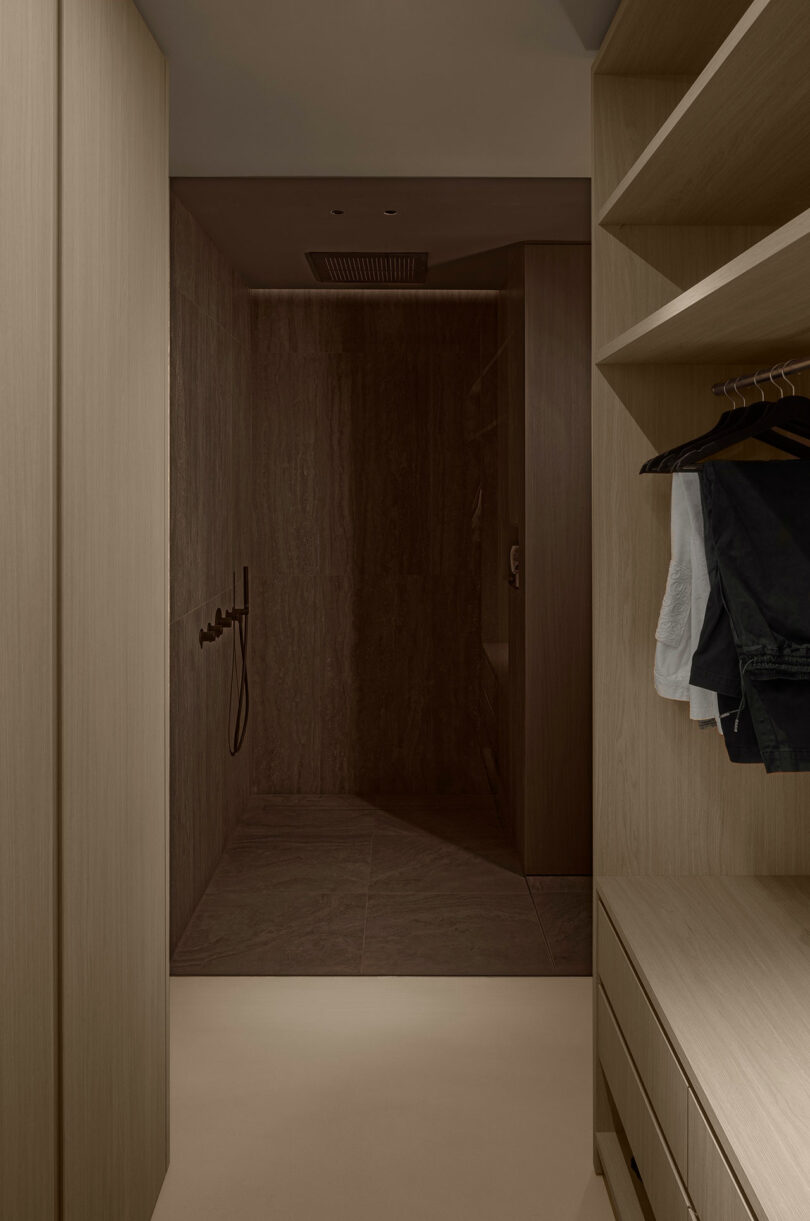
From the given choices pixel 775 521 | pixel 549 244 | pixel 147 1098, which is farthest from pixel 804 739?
pixel 549 244

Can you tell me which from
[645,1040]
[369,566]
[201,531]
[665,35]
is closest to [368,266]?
[201,531]

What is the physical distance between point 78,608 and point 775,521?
122cm

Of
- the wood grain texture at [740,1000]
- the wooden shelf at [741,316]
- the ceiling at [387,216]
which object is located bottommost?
the wood grain texture at [740,1000]

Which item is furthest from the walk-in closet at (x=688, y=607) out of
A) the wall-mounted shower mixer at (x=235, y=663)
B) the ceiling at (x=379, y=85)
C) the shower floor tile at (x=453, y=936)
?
the wall-mounted shower mixer at (x=235, y=663)

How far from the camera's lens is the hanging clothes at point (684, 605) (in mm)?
1896

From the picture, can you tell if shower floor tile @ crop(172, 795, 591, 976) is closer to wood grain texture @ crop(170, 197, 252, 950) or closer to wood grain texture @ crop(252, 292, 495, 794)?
wood grain texture @ crop(170, 197, 252, 950)

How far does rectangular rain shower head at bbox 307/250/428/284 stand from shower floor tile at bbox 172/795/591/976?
2.49 meters

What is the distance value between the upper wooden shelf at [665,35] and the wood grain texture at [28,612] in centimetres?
112

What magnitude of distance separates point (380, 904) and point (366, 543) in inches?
78.2

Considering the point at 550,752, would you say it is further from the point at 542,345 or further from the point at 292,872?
the point at 542,345

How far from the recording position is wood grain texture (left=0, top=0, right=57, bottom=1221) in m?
1.26

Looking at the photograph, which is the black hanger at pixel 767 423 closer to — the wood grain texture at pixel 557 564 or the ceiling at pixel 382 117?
the ceiling at pixel 382 117

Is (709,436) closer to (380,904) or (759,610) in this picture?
(759,610)

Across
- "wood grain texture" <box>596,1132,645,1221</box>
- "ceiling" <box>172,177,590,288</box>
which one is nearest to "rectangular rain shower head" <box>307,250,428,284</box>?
"ceiling" <box>172,177,590,288</box>
